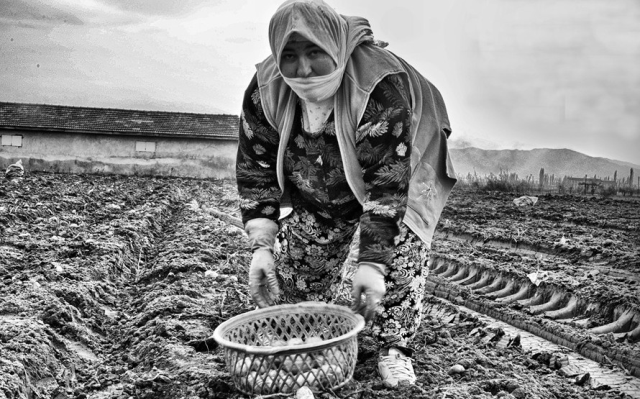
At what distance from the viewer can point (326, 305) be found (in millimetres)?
2834

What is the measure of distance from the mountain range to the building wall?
9.07 meters

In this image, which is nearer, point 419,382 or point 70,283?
point 419,382

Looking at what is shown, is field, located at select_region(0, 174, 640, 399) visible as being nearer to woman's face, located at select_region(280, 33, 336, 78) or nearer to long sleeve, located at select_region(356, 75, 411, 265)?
long sleeve, located at select_region(356, 75, 411, 265)

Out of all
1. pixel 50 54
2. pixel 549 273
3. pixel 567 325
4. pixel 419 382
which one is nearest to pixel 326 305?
pixel 419 382

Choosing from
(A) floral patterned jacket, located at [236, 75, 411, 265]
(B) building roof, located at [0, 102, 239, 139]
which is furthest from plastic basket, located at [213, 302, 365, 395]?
(B) building roof, located at [0, 102, 239, 139]

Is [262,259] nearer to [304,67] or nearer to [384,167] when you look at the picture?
[384,167]

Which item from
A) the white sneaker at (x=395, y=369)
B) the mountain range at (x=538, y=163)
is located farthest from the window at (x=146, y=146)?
the white sneaker at (x=395, y=369)

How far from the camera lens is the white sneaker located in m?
2.75

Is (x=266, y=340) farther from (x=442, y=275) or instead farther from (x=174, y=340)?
(x=442, y=275)

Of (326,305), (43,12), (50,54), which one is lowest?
(326,305)

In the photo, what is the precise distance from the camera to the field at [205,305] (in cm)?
303

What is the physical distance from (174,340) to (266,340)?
31.0 inches

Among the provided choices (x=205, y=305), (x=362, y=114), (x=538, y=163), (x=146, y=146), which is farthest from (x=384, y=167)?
(x=538, y=163)

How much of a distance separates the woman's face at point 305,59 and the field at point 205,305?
1.23m
